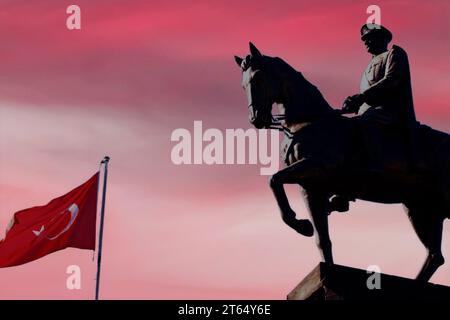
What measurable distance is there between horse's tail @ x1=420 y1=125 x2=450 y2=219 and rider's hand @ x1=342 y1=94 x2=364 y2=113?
1.29 m

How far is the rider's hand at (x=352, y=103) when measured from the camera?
2234 centimetres

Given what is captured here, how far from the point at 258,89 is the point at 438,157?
3.59 metres

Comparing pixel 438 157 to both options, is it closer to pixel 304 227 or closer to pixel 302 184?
pixel 302 184

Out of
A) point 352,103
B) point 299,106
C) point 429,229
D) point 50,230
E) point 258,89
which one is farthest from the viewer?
point 50,230

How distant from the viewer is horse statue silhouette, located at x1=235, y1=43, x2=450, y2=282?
844 inches

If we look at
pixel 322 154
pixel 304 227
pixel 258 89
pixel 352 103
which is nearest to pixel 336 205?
pixel 304 227

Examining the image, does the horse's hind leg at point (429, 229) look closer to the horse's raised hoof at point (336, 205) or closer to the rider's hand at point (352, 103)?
the horse's raised hoof at point (336, 205)

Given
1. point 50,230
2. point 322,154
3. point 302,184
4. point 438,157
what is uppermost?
point 50,230

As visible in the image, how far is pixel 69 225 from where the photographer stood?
2862 centimetres

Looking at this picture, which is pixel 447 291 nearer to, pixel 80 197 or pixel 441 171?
pixel 441 171

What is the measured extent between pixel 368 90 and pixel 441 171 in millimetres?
1971

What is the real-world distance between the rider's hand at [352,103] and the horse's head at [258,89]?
4.62 feet

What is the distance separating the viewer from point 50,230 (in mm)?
28484
